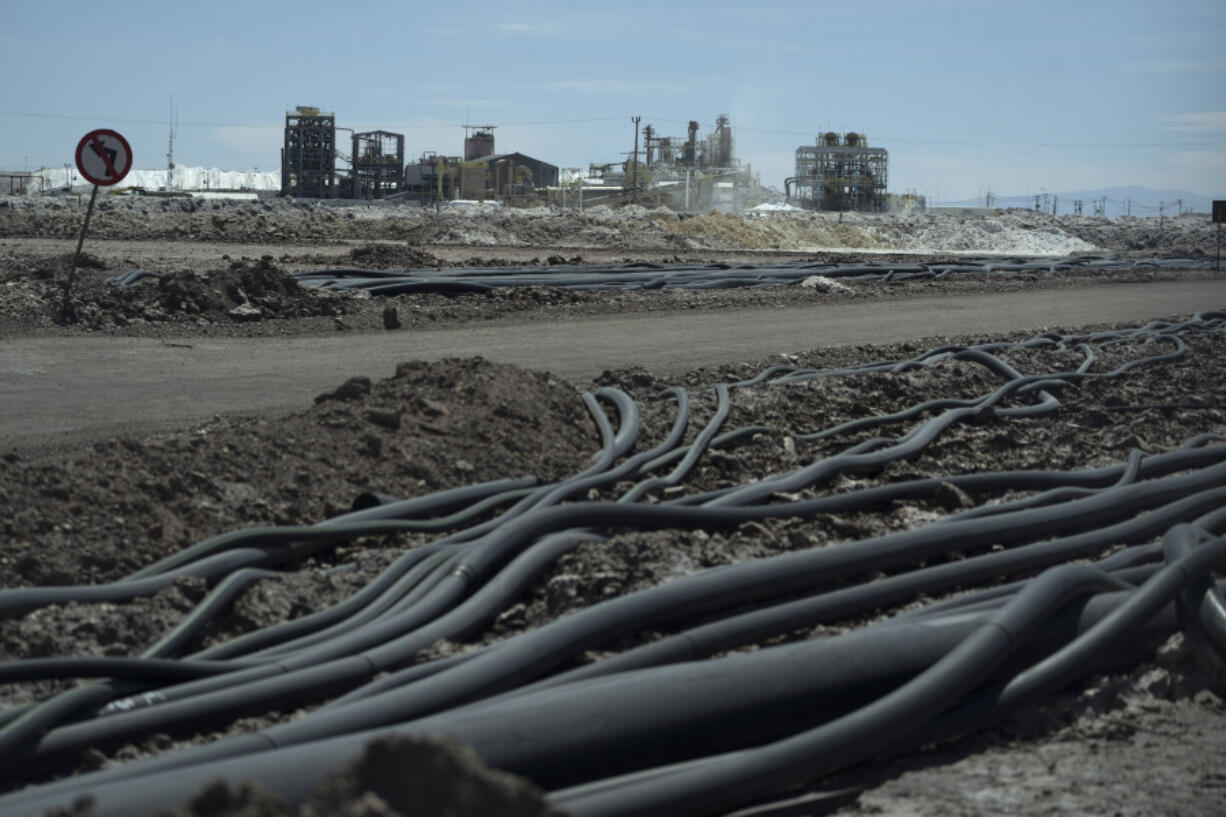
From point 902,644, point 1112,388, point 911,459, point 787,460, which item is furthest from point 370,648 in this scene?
point 1112,388

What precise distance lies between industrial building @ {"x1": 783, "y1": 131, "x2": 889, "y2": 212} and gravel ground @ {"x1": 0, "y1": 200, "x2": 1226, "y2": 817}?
265 feet

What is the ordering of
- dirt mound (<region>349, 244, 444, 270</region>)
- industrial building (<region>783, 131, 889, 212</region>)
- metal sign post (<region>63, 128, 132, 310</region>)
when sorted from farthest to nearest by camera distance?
1. industrial building (<region>783, 131, 889, 212</region>)
2. dirt mound (<region>349, 244, 444, 270</region>)
3. metal sign post (<region>63, 128, 132, 310</region>)

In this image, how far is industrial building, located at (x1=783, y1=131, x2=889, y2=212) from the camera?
9225cm

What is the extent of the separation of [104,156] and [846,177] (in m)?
84.3

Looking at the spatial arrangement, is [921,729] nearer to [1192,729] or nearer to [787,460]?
[1192,729]

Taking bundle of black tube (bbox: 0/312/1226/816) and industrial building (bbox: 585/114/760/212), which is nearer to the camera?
bundle of black tube (bbox: 0/312/1226/816)

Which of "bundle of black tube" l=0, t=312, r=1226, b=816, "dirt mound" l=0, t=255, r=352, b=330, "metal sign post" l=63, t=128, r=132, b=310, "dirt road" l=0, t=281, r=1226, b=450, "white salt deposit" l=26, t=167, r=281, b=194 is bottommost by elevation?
"bundle of black tube" l=0, t=312, r=1226, b=816

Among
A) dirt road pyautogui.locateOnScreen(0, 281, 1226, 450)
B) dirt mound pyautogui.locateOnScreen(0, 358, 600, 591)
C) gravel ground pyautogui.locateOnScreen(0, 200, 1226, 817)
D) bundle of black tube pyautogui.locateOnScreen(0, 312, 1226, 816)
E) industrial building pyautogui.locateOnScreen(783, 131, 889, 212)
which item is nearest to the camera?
bundle of black tube pyautogui.locateOnScreen(0, 312, 1226, 816)

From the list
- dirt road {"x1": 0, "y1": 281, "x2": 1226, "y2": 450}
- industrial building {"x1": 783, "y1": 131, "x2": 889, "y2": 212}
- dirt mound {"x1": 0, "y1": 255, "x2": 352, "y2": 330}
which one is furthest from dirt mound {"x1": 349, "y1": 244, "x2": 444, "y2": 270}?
industrial building {"x1": 783, "y1": 131, "x2": 889, "y2": 212}

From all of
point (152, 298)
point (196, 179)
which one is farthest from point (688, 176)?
point (152, 298)

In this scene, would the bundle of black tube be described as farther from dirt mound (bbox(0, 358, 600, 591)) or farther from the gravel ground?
dirt mound (bbox(0, 358, 600, 591))

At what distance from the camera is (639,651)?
3.82m

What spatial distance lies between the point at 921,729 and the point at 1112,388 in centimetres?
811

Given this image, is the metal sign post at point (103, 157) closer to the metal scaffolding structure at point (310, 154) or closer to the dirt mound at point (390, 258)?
the dirt mound at point (390, 258)
